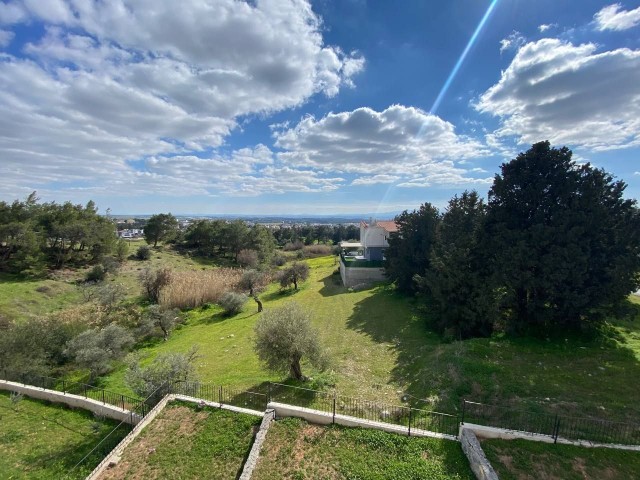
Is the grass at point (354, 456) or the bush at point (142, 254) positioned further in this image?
the bush at point (142, 254)

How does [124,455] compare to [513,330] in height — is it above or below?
below

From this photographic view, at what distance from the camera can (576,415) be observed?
1048cm

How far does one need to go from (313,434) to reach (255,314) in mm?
19027

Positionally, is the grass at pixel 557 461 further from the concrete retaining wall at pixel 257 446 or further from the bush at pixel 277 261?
the bush at pixel 277 261

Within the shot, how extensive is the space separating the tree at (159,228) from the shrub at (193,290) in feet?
91.9

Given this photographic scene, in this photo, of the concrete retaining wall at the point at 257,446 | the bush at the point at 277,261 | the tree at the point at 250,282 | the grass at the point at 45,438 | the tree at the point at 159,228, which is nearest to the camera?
the concrete retaining wall at the point at 257,446

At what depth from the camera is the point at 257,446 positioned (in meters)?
9.69

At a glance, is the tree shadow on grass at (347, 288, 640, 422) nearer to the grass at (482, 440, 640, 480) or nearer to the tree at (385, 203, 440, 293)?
the grass at (482, 440, 640, 480)

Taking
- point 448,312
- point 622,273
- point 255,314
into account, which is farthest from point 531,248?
point 255,314

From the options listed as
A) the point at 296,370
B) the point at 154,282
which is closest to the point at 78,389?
the point at 296,370

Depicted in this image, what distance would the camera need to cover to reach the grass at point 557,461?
310 inches

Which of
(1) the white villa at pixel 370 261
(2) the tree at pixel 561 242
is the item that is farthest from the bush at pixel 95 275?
(2) the tree at pixel 561 242

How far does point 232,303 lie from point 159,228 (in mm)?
38740

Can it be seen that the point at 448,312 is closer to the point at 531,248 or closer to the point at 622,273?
the point at 531,248
